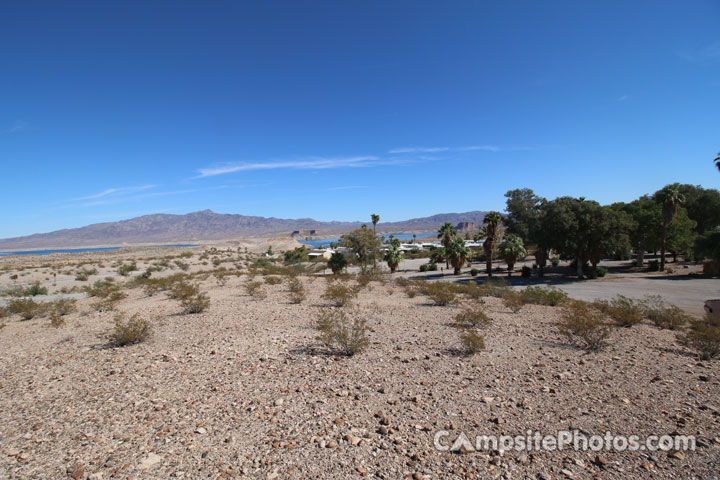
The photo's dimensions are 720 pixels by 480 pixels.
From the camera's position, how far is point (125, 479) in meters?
3.71

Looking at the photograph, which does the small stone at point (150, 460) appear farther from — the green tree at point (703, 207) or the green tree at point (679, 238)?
the green tree at point (703, 207)

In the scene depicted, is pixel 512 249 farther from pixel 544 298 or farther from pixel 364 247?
pixel 544 298

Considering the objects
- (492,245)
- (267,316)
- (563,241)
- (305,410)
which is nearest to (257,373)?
(305,410)

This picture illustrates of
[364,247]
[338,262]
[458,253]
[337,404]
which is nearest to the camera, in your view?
[337,404]

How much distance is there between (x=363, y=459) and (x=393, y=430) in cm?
74

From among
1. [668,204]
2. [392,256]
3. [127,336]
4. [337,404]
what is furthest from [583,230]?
[127,336]

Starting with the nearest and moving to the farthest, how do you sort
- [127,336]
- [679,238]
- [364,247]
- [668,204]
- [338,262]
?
[127,336] < [364,247] < [338,262] < [668,204] < [679,238]

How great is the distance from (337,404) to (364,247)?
26109mm

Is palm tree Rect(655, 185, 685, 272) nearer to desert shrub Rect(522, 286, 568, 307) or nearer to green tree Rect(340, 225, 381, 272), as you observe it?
desert shrub Rect(522, 286, 568, 307)

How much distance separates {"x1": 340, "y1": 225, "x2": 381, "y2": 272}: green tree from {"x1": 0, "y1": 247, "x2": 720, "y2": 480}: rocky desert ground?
2121cm

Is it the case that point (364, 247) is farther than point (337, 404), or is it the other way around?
point (364, 247)

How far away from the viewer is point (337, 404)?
542 centimetres

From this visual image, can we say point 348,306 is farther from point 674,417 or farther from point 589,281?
point 589,281

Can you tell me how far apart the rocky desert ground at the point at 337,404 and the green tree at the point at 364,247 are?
69.6 ft
